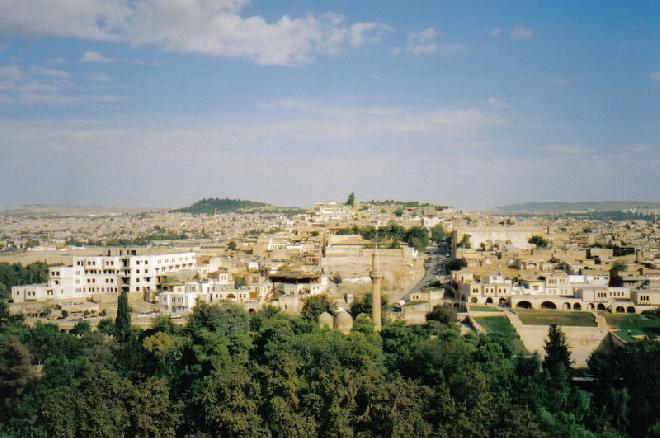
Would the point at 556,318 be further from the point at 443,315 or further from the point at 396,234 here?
the point at 396,234

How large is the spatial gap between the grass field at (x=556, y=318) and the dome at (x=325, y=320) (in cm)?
590

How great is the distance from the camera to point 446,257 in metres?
38.2

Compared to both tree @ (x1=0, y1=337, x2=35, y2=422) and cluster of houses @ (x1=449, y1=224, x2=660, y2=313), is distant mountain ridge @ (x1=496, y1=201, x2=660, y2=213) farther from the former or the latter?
tree @ (x1=0, y1=337, x2=35, y2=422)

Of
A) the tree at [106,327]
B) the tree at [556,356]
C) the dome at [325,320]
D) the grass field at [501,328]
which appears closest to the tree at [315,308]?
the dome at [325,320]

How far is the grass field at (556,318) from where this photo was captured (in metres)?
20.9

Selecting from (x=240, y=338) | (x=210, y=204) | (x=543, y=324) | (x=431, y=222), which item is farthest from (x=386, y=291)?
(x=210, y=204)

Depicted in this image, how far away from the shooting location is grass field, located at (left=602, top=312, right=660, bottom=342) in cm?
1966

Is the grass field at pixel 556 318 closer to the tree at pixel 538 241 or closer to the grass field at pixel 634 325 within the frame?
the grass field at pixel 634 325

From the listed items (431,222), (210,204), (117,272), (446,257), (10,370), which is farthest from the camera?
(210,204)

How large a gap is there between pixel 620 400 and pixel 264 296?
14.4 m

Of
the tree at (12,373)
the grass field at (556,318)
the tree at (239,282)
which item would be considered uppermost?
the tree at (239,282)

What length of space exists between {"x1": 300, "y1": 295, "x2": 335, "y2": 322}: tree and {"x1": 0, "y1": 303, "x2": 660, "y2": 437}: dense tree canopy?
8.51 ft

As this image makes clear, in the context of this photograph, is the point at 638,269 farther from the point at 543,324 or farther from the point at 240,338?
the point at 240,338

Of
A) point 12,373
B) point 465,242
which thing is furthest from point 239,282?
point 465,242
